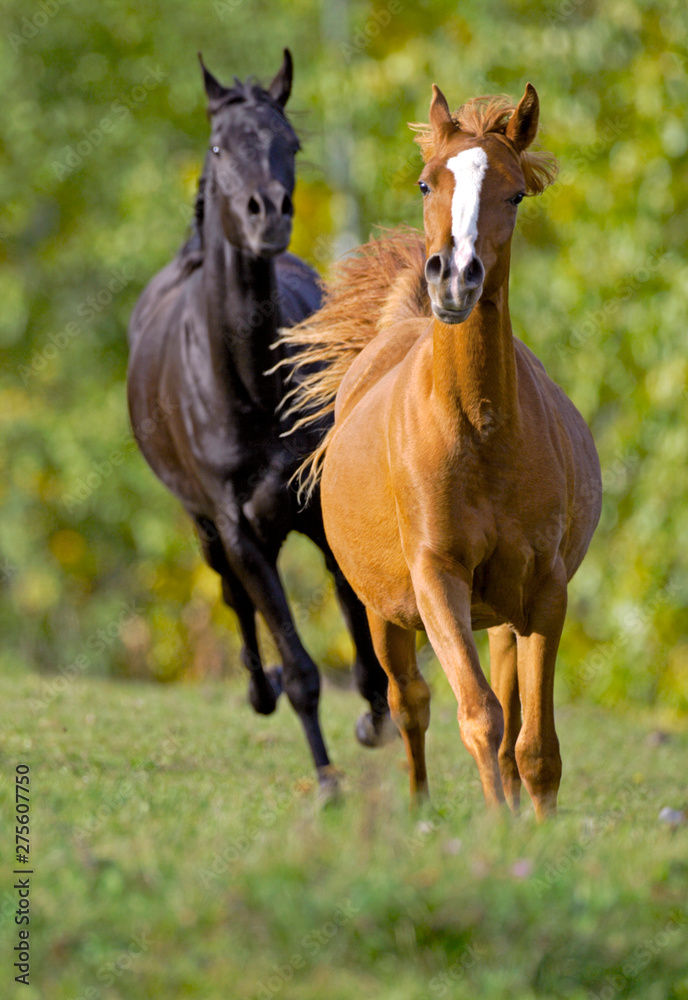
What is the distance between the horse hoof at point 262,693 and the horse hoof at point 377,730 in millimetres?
725

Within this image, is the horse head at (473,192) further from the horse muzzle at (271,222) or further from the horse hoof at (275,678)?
the horse hoof at (275,678)

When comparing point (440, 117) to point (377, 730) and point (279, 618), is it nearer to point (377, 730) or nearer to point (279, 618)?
point (279, 618)

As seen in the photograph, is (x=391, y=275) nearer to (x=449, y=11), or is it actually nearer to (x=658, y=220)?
(x=658, y=220)

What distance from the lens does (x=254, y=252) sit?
5648mm

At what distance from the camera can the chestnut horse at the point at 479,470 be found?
3.72 meters

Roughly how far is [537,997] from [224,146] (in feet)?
14.3

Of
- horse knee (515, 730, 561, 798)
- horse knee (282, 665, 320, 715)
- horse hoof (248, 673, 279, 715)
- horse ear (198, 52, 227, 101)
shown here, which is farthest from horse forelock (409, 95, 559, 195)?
horse hoof (248, 673, 279, 715)

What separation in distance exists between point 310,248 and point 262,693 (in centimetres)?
774

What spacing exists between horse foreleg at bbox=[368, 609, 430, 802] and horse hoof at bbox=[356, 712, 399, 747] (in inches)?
60.7

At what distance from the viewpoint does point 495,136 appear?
12.9 ft

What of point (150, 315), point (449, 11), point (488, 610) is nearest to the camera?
point (488, 610)

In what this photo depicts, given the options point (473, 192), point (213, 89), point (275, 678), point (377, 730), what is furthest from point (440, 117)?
point (275, 678)

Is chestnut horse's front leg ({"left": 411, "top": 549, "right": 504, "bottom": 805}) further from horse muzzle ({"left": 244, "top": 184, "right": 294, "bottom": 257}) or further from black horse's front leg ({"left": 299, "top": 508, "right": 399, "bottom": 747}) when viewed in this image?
black horse's front leg ({"left": 299, "top": 508, "right": 399, "bottom": 747})

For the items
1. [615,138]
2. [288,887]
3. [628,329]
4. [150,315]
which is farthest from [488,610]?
[615,138]
